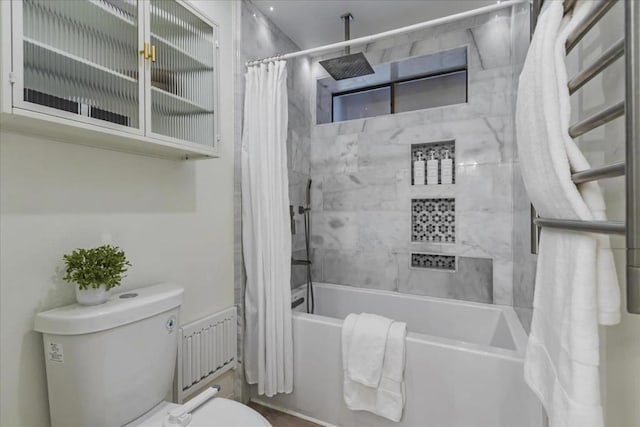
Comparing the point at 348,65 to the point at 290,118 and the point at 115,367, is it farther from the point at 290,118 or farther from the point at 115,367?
the point at 115,367

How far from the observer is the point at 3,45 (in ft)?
2.94

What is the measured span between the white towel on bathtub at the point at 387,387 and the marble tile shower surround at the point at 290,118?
79 centimetres

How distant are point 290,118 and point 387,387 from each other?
2.20 metres

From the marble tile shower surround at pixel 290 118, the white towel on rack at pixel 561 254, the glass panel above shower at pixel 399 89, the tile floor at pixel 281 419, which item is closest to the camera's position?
the white towel on rack at pixel 561 254

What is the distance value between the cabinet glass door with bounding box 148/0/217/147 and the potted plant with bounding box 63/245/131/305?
0.57 meters

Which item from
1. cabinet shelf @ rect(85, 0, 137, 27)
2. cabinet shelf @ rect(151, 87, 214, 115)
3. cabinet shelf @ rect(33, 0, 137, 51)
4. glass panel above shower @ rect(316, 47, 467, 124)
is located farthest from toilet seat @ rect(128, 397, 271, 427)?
glass panel above shower @ rect(316, 47, 467, 124)

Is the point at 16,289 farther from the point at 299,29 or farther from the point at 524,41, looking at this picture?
the point at 524,41

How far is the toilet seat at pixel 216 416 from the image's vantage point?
47.0 inches

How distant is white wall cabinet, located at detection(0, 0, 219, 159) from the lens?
97cm

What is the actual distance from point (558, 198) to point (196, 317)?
1833 mm

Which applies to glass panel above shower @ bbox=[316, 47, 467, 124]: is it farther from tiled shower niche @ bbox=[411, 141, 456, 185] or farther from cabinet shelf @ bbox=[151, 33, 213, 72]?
cabinet shelf @ bbox=[151, 33, 213, 72]

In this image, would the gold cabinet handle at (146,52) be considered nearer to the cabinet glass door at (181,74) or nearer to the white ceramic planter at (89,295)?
the cabinet glass door at (181,74)

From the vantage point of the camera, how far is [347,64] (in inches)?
91.9

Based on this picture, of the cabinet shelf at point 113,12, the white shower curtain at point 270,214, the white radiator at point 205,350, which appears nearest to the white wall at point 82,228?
the white radiator at point 205,350
